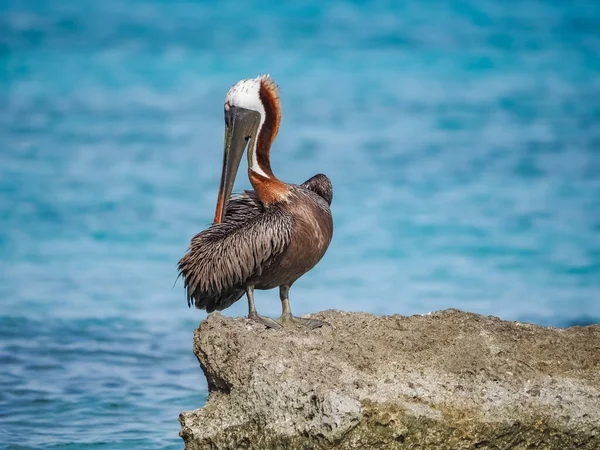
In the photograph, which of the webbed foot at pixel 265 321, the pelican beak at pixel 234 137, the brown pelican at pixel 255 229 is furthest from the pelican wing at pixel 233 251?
the webbed foot at pixel 265 321

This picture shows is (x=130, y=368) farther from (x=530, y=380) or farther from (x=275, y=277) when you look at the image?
(x=530, y=380)

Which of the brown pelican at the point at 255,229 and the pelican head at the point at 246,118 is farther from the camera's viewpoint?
the pelican head at the point at 246,118

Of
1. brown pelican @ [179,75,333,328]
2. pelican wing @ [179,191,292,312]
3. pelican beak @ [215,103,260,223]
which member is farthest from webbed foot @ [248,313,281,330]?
pelican beak @ [215,103,260,223]

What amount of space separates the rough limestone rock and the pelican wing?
427 millimetres

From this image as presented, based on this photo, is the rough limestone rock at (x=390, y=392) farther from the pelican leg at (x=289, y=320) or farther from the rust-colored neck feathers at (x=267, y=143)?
the rust-colored neck feathers at (x=267, y=143)

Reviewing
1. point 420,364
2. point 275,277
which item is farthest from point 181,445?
point 420,364

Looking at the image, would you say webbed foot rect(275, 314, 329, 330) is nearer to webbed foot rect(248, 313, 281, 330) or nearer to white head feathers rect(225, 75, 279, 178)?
webbed foot rect(248, 313, 281, 330)

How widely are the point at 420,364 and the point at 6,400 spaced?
5674 mm

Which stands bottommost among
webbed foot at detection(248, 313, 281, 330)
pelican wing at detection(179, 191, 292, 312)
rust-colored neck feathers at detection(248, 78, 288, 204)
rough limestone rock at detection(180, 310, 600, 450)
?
rough limestone rock at detection(180, 310, 600, 450)

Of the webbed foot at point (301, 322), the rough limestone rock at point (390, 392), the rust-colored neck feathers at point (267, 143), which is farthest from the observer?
the rust-colored neck feathers at point (267, 143)

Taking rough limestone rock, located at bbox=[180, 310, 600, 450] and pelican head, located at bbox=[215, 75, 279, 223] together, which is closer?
rough limestone rock, located at bbox=[180, 310, 600, 450]

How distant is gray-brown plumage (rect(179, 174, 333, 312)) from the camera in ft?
24.3

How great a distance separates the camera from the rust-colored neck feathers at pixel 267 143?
7.71 m

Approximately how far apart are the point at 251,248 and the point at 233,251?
0.14 metres
